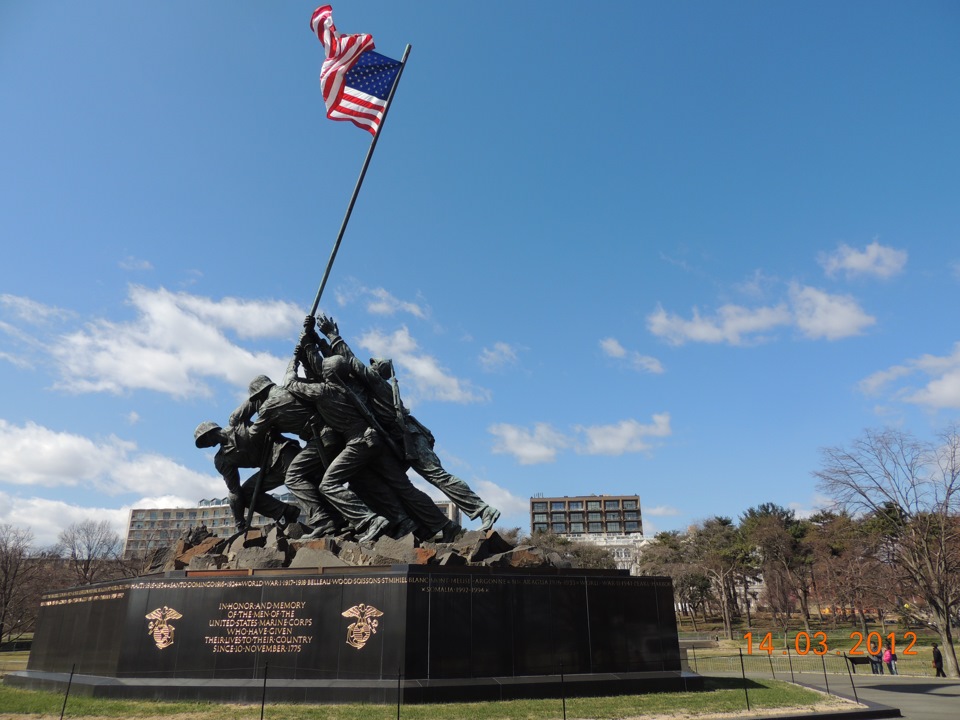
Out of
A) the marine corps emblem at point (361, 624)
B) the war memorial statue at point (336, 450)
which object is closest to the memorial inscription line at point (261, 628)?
the marine corps emblem at point (361, 624)

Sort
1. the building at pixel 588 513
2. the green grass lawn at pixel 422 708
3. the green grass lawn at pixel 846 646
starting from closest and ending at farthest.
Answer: the green grass lawn at pixel 422 708 → the green grass lawn at pixel 846 646 → the building at pixel 588 513

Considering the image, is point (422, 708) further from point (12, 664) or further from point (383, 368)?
point (12, 664)

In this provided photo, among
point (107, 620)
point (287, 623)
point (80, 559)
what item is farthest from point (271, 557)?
point (80, 559)

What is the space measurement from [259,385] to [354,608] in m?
8.12

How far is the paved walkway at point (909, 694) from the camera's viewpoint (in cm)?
1220

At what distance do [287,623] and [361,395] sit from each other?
6463mm

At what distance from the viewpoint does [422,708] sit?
1057 cm

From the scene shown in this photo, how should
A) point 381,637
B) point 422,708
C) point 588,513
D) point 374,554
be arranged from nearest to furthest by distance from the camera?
point 422,708
point 381,637
point 374,554
point 588,513

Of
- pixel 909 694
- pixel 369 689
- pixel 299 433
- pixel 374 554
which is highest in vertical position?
pixel 299 433

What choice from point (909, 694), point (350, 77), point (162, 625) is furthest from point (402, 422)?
point (909, 694)

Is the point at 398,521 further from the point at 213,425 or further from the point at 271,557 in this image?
the point at 213,425

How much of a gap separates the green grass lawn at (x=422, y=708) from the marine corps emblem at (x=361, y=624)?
1261mm

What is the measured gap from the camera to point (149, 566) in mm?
17719
